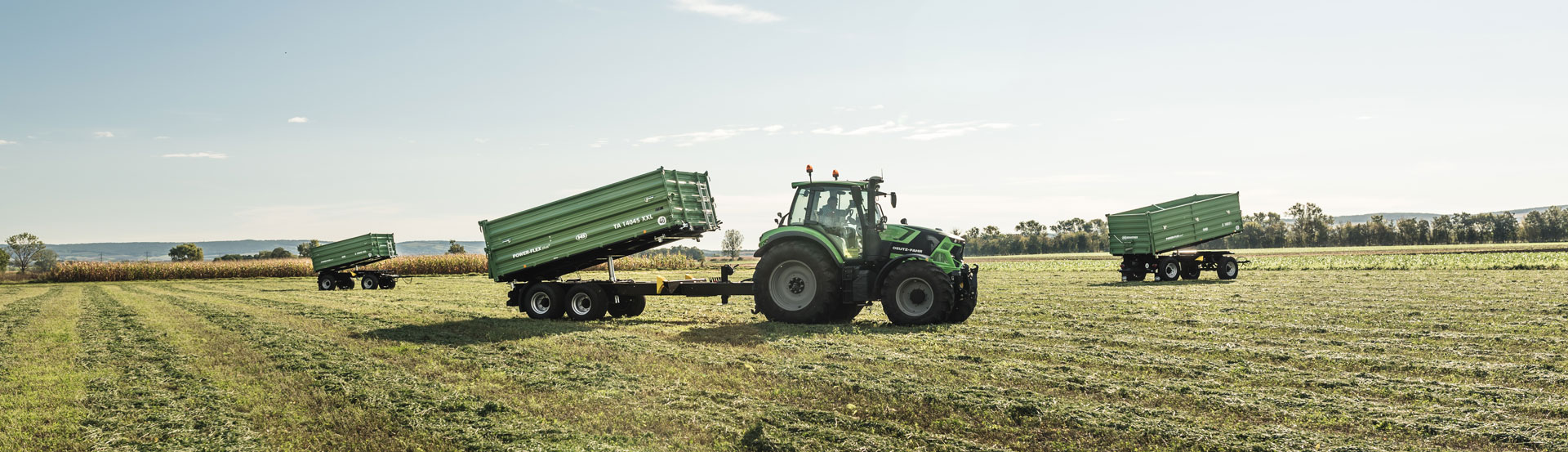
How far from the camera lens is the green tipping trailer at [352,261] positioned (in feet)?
99.4

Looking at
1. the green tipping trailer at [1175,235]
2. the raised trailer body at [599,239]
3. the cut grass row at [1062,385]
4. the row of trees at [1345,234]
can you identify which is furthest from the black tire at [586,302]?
the row of trees at [1345,234]

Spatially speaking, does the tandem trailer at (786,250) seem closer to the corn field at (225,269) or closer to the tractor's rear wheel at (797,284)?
the tractor's rear wheel at (797,284)

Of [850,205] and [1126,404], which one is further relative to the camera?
[850,205]

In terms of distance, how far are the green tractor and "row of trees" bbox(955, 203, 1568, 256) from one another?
65.1m

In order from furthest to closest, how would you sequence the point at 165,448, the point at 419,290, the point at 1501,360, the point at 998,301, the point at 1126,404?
the point at 419,290, the point at 998,301, the point at 1501,360, the point at 1126,404, the point at 165,448

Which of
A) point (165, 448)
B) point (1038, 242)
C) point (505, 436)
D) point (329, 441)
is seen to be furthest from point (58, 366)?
point (1038, 242)

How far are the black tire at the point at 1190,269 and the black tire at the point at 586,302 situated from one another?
1978 cm

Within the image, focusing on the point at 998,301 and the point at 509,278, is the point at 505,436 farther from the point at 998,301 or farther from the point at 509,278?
the point at 998,301

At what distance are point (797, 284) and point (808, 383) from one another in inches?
210

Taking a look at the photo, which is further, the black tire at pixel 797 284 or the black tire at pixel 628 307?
the black tire at pixel 628 307

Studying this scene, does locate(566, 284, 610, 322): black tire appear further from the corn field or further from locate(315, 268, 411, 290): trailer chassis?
the corn field

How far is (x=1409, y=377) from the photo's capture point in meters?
7.81

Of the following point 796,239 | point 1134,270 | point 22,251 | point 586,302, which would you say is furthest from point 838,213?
point 22,251

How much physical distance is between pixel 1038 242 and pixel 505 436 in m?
94.1
